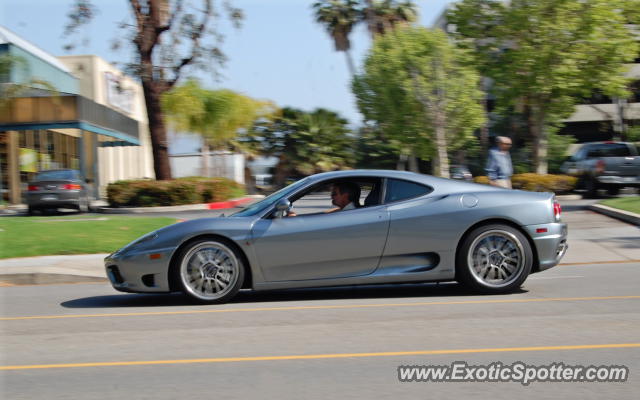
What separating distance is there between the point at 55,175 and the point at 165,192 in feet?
12.3

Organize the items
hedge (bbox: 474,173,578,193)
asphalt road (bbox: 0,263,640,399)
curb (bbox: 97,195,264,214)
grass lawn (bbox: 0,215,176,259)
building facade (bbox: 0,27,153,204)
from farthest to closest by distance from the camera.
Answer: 1. building facade (bbox: 0,27,153,204)
2. hedge (bbox: 474,173,578,193)
3. curb (bbox: 97,195,264,214)
4. grass lawn (bbox: 0,215,176,259)
5. asphalt road (bbox: 0,263,640,399)

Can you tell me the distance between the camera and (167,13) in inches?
983

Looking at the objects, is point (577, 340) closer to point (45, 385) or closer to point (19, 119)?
point (45, 385)

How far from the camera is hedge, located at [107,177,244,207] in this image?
80.3 ft

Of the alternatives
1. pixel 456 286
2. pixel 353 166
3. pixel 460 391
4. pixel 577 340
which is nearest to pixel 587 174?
A: pixel 456 286

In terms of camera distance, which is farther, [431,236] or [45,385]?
[431,236]

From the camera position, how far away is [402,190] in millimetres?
7883

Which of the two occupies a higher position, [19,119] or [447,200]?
[19,119]

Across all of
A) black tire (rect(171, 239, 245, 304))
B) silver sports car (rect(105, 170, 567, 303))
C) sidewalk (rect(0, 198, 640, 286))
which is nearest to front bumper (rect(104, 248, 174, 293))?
silver sports car (rect(105, 170, 567, 303))

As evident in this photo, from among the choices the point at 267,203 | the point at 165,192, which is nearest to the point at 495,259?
the point at 267,203

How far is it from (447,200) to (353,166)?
39.5 meters

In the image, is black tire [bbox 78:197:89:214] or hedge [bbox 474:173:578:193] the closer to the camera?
black tire [bbox 78:197:89:214]

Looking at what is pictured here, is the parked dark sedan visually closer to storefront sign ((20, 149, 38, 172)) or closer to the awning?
the awning

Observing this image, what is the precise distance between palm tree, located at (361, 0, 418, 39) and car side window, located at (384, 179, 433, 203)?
148 feet
